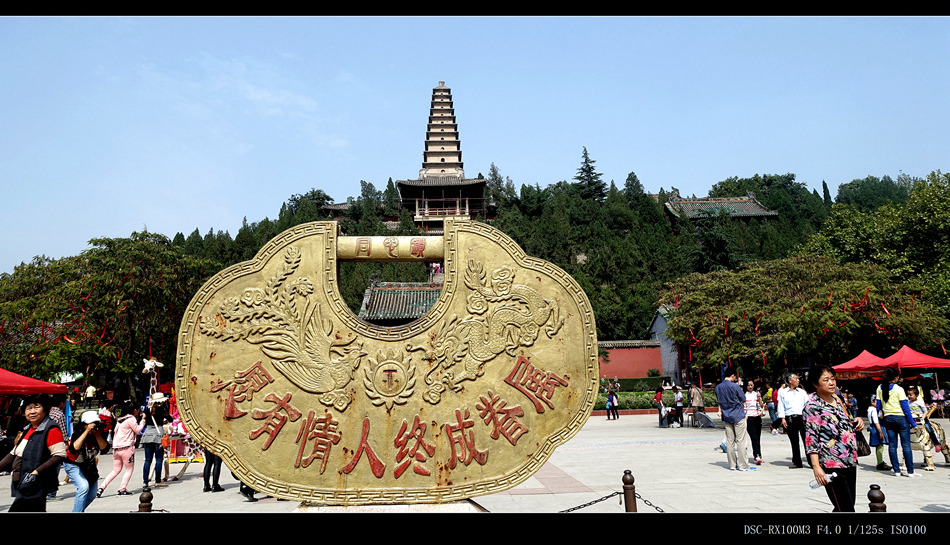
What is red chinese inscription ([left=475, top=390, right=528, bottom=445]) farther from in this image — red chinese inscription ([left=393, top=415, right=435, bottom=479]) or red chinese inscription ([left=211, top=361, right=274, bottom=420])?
red chinese inscription ([left=211, top=361, right=274, bottom=420])

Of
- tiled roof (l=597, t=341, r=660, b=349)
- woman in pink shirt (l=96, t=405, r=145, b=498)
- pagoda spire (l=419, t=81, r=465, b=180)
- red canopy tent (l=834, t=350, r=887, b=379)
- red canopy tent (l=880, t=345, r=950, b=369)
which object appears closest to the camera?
woman in pink shirt (l=96, t=405, r=145, b=498)

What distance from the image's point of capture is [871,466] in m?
8.77

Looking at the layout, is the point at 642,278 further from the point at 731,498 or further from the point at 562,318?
the point at 562,318

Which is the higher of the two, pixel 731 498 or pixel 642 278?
pixel 642 278

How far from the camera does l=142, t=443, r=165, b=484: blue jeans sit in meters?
8.21

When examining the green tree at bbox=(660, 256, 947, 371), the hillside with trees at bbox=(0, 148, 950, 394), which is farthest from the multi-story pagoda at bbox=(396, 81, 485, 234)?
the green tree at bbox=(660, 256, 947, 371)

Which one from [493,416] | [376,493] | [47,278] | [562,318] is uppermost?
[47,278]

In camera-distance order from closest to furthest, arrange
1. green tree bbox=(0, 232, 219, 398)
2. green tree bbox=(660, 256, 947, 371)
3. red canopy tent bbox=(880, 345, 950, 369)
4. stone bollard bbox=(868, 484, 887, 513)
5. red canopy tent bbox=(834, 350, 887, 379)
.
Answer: stone bollard bbox=(868, 484, 887, 513), red canopy tent bbox=(880, 345, 950, 369), red canopy tent bbox=(834, 350, 887, 379), green tree bbox=(660, 256, 947, 371), green tree bbox=(0, 232, 219, 398)

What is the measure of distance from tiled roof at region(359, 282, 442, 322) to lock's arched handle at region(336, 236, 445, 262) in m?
16.4

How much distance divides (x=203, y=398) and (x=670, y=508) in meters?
4.67

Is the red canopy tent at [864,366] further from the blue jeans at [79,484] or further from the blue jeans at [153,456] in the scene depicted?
the blue jeans at [79,484]

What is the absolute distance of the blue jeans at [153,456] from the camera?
8210 millimetres

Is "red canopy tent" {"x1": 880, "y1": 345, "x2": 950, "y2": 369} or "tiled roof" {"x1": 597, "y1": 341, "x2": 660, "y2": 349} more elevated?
"tiled roof" {"x1": 597, "y1": 341, "x2": 660, "y2": 349}
